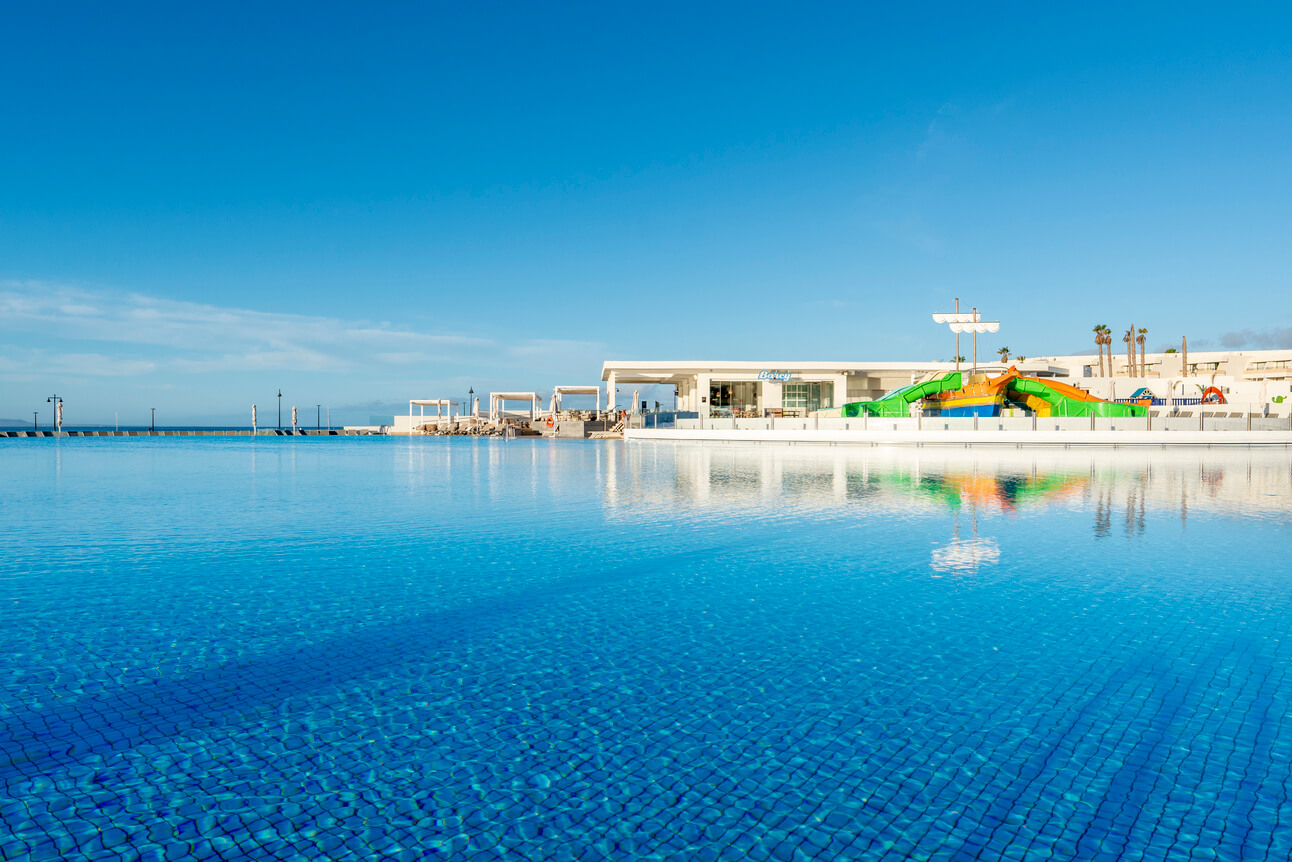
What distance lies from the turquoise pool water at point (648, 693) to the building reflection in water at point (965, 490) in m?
1.07

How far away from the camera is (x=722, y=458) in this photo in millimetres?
25062

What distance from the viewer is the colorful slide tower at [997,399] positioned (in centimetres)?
3562

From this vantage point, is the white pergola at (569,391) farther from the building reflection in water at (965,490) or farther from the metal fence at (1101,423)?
the building reflection in water at (965,490)

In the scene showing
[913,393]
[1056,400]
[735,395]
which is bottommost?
[1056,400]

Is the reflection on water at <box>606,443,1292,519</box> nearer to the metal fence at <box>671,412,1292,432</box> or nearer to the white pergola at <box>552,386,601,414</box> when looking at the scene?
the metal fence at <box>671,412,1292,432</box>

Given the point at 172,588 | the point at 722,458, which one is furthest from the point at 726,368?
the point at 172,588

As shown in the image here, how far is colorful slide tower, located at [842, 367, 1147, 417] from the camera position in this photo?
35.6m

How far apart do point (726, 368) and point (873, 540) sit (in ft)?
143

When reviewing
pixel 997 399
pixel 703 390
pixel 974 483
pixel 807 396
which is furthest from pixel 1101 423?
pixel 807 396

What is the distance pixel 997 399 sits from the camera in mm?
36469

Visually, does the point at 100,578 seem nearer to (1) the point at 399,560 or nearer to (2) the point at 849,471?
(1) the point at 399,560

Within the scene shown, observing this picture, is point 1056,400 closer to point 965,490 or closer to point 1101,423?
point 1101,423

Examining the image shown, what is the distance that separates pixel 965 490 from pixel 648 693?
37.8 ft

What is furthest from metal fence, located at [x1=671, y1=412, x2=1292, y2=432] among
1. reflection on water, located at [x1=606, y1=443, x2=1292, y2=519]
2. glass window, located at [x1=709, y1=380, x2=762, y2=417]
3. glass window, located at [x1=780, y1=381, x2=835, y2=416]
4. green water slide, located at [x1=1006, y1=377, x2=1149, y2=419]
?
glass window, located at [x1=709, y1=380, x2=762, y2=417]
